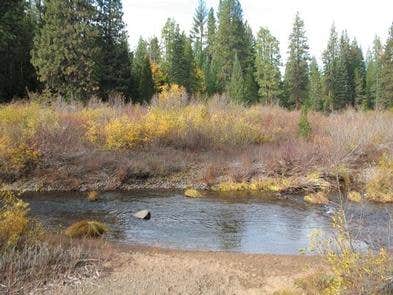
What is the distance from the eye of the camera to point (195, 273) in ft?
36.2

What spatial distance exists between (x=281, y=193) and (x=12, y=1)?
1441cm

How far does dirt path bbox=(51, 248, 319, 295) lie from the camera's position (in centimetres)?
990

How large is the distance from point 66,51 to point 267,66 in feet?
104

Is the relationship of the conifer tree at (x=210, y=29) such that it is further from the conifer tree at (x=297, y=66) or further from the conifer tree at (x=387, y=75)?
the conifer tree at (x=387, y=75)

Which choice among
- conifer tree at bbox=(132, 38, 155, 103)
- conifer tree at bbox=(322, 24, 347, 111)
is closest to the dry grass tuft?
conifer tree at bbox=(132, 38, 155, 103)

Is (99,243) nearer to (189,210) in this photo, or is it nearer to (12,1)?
(189,210)

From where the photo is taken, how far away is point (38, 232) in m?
12.1

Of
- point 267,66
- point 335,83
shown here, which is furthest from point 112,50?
point 335,83

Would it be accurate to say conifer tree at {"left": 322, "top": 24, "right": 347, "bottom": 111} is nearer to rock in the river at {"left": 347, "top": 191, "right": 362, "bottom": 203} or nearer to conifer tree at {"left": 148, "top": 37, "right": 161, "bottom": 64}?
conifer tree at {"left": 148, "top": 37, "right": 161, "bottom": 64}

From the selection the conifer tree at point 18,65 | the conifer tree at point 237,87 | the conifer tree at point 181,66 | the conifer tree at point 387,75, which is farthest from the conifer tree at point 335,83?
the conifer tree at point 18,65

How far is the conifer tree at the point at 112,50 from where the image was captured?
145 feet

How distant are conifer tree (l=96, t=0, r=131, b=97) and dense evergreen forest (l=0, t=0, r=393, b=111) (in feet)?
0.29

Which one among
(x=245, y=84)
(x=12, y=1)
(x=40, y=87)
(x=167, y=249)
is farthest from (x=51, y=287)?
(x=245, y=84)

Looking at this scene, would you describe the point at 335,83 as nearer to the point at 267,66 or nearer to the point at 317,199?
the point at 267,66
